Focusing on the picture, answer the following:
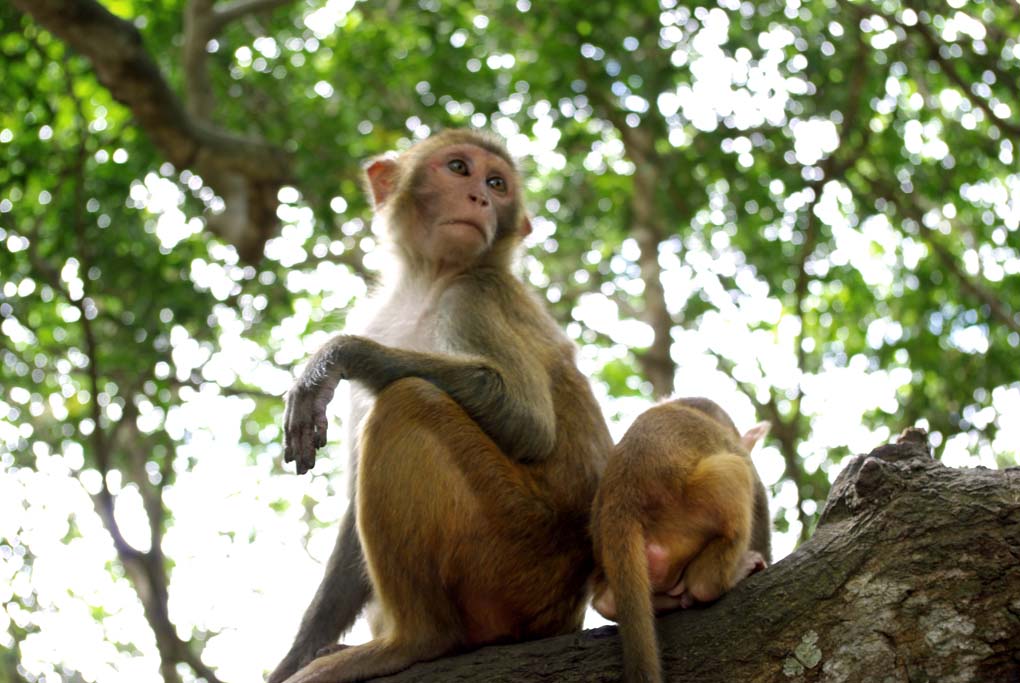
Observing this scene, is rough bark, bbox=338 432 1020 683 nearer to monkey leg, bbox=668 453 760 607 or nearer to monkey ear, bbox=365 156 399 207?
monkey leg, bbox=668 453 760 607

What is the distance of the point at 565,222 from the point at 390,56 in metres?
2.03

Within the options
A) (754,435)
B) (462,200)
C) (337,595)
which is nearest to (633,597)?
(337,595)

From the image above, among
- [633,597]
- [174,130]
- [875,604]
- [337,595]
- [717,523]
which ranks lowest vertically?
[875,604]

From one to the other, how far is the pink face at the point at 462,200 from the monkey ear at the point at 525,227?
0.12 meters

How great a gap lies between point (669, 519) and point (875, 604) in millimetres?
780

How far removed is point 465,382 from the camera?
4016mm

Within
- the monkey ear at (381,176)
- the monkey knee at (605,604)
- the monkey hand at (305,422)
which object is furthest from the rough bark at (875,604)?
the monkey ear at (381,176)

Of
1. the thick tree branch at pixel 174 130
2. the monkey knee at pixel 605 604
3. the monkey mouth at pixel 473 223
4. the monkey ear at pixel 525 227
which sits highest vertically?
the thick tree branch at pixel 174 130

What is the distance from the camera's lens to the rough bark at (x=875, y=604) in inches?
119

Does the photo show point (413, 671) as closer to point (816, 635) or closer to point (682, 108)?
point (816, 635)

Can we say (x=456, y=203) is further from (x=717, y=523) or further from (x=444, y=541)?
(x=717, y=523)

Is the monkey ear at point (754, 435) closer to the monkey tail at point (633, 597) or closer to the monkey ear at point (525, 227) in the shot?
the monkey ear at point (525, 227)

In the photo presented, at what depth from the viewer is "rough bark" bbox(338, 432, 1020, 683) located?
3029 millimetres

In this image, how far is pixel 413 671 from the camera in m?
3.71
